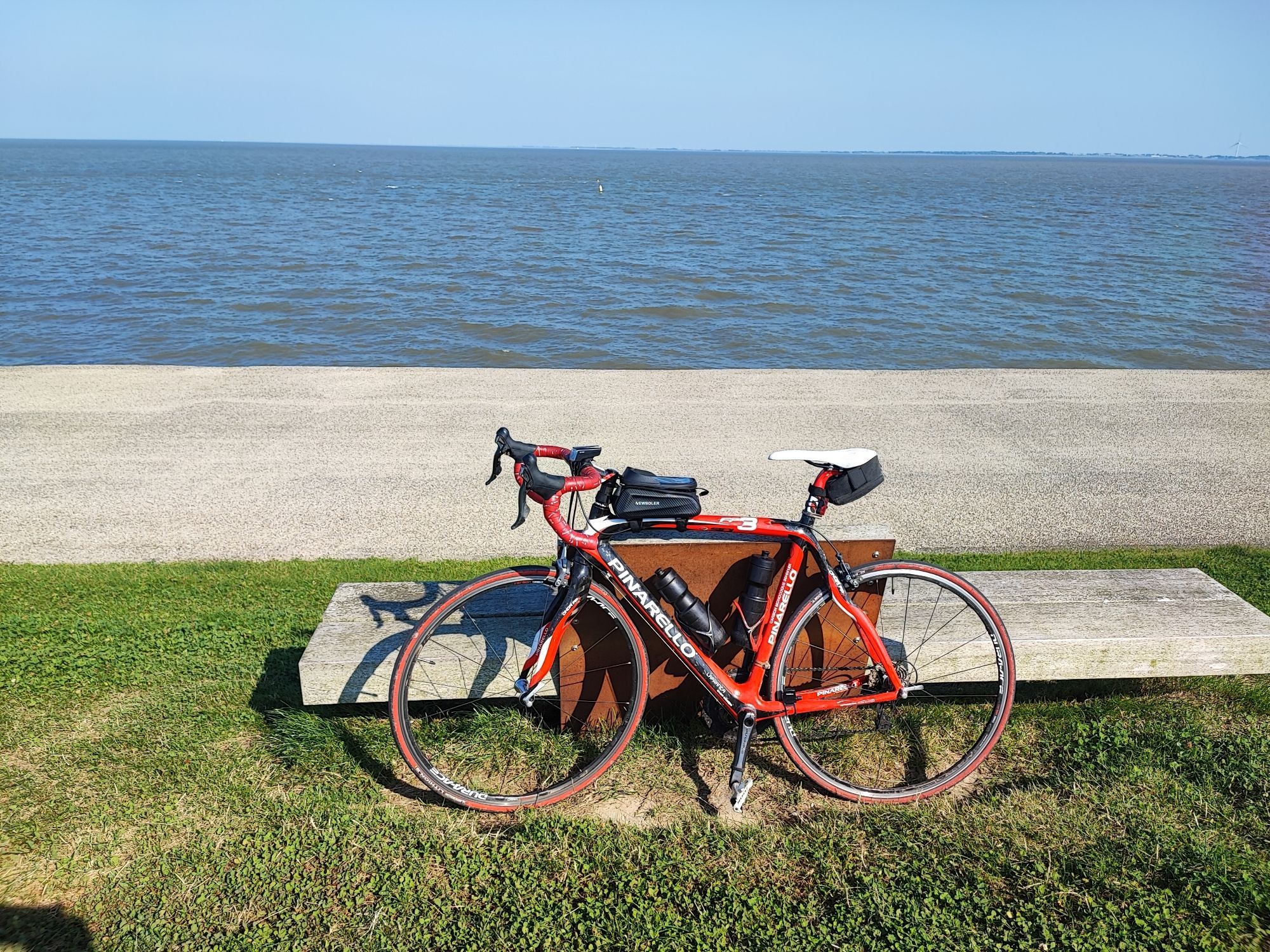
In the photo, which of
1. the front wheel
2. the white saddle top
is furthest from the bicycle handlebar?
the front wheel

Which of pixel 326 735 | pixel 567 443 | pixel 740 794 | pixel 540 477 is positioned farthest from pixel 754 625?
pixel 567 443

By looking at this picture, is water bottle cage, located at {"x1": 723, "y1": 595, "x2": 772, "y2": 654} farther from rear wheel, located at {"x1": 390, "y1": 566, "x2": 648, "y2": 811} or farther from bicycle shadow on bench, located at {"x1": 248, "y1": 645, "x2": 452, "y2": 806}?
bicycle shadow on bench, located at {"x1": 248, "y1": 645, "x2": 452, "y2": 806}

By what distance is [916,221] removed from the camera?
49.5m

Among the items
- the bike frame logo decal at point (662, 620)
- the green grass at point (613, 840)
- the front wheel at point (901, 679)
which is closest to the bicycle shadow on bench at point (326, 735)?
the green grass at point (613, 840)

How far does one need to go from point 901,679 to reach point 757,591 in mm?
659

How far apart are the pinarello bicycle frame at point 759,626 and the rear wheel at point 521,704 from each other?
11 centimetres

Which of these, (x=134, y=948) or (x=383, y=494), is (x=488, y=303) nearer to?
(x=383, y=494)

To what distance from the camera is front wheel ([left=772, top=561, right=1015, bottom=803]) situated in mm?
3666

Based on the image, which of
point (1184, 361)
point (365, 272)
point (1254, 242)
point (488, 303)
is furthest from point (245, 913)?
point (1254, 242)

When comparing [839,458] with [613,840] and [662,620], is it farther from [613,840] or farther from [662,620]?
[613,840]

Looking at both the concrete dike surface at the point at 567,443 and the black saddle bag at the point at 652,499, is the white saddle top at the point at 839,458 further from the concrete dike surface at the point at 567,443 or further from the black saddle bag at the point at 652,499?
the concrete dike surface at the point at 567,443

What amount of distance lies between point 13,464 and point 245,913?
6440 mm

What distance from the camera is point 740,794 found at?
11.6 ft

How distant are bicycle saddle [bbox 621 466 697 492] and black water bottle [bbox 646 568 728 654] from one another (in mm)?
317
